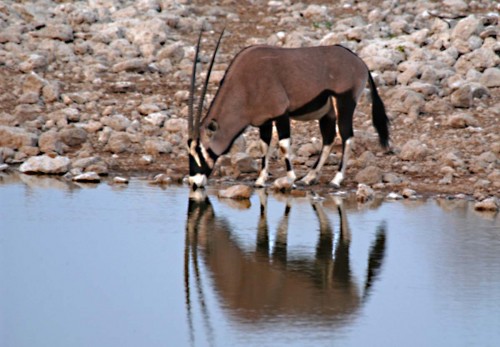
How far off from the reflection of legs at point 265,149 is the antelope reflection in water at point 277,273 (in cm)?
162

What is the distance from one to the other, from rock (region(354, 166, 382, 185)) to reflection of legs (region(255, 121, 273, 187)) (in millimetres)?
974

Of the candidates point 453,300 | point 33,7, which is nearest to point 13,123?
point 33,7

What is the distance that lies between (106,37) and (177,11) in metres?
2.00

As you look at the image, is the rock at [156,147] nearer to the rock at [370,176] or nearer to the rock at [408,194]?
the rock at [370,176]

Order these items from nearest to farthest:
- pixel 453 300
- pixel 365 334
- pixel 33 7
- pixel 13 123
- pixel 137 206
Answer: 1. pixel 365 334
2. pixel 453 300
3. pixel 137 206
4. pixel 13 123
5. pixel 33 7

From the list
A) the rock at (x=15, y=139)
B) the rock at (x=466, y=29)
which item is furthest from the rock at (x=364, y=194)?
the rock at (x=466, y=29)

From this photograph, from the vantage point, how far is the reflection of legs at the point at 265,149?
12.3 metres

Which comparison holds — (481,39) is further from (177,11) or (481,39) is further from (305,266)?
(305,266)

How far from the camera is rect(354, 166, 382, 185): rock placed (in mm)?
12398

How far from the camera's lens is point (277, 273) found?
841cm

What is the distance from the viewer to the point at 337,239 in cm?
970

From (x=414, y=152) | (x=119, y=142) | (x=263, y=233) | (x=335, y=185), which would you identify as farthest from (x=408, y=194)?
(x=119, y=142)

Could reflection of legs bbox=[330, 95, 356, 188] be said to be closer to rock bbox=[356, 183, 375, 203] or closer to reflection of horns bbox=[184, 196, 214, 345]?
rock bbox=[356, 183, 375, 203]

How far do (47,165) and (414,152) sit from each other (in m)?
4.02
